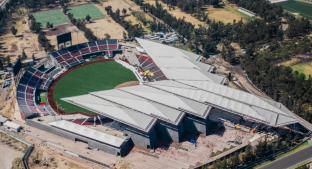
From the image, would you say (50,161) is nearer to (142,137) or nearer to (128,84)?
(142,137)

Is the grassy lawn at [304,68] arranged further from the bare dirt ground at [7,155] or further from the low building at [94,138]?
the bare dirt ground at [7,155]

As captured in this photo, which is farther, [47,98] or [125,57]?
[125,57]

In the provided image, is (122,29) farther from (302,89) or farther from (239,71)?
(302,89)

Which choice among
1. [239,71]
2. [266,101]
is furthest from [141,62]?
[266,101]

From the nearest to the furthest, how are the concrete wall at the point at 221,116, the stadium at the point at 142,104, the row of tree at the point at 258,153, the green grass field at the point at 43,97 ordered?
the row of tree at the point at 258,153 < the stadium at the point at 142,104 < the concrete wall at the point at 221,116 < the green grass field at the point at 43,97

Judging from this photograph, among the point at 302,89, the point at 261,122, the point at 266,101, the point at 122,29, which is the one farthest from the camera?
the point at 122,29

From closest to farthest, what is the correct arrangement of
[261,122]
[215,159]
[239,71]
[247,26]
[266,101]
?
1. [215,159]
2. [261,122]
3. [266,101]
4. [239,71]
5. [247,26]

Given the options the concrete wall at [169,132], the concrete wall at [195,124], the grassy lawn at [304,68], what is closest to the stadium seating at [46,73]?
the concrete wall at [169,132]
